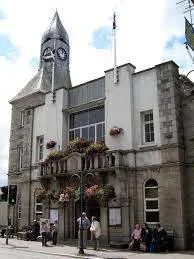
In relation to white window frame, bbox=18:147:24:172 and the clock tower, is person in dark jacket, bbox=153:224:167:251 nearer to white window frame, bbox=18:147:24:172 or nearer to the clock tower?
white window frame, bbox=18:147:24:172

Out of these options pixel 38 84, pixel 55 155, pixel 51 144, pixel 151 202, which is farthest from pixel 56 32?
pixel 151 202

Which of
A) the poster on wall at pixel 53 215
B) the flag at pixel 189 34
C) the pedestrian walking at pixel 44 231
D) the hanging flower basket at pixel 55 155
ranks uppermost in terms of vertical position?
the flag at pixel 189 34

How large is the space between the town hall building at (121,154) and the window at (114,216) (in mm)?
53

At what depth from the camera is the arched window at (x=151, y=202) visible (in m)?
19.2

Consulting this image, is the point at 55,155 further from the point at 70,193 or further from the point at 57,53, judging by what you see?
the point at 57,53

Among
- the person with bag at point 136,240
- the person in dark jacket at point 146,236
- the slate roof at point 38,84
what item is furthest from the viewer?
the slate roof at point 38,84

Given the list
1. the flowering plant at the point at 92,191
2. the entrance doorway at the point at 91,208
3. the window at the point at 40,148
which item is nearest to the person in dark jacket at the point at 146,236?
the flowering plant at the point at 92,191

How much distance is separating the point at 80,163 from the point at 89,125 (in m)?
3.30

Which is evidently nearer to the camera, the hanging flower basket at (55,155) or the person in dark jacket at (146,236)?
the person in dark jacket at (146,236)

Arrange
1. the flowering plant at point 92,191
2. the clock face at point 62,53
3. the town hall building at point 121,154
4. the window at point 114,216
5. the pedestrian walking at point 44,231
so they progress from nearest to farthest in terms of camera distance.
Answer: the town hall building at point 121,154
the window at point 114,216
the pedestrian walking at point 44,231
the flowering plant at point 92,191
the clock face at point 62,53

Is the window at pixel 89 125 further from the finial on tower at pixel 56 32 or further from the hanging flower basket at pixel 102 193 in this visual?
the finial on tower at pixel 56 32

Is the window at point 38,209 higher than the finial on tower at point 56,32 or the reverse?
the reverse

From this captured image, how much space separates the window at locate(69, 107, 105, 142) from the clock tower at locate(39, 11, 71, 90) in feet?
33.6

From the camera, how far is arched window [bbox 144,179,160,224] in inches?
756
